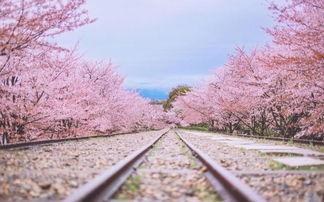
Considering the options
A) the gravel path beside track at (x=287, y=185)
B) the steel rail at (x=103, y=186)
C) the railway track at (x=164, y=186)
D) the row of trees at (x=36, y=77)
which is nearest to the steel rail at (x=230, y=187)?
the railway track at (x=164, y=186)

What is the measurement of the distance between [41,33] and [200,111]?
119 feet

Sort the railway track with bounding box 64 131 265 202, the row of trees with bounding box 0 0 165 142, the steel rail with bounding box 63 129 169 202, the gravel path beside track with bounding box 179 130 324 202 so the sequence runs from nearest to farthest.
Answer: the steel rail with bounding box 63 129 169 202 → the railway track with bounding box 64 131 265 202 → the gravel path beside track with bounding box 179 130 324 202 → the row of trees with bounding box 0 0 165 142

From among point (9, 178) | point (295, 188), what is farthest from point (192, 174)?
point (9, 178)

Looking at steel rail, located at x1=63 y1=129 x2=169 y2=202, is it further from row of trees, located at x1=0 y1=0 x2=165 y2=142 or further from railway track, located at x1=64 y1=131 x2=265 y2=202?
row of trees, located at x1=0 y1=0 x2=165 y2=142

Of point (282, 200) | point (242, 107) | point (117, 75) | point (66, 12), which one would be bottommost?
point (282, 200)

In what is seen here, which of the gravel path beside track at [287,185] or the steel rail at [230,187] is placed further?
the gravel path beside track at [287,185]

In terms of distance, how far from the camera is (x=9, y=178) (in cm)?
392

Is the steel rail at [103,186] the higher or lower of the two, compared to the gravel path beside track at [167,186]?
higher

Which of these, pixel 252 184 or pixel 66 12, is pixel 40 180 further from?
pixel 66 12

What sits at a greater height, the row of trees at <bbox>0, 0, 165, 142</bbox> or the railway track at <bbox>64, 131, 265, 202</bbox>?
the row of trees at <bbox>0, 0, 165, 142</bbox>

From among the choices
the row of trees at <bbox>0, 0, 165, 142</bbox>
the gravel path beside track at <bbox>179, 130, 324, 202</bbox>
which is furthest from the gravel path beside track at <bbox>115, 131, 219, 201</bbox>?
the row of trees at <bbox>0, 0, 165, 142</bbox>

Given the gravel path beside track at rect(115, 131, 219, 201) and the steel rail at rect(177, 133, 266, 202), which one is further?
the gravel path beside track at rect(115, 131, 219, 201)

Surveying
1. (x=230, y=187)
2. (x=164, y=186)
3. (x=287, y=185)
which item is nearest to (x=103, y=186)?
(x=164, y=186)

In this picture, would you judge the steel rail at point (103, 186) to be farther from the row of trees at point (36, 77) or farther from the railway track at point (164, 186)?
the row of trees at point (36, 77)
